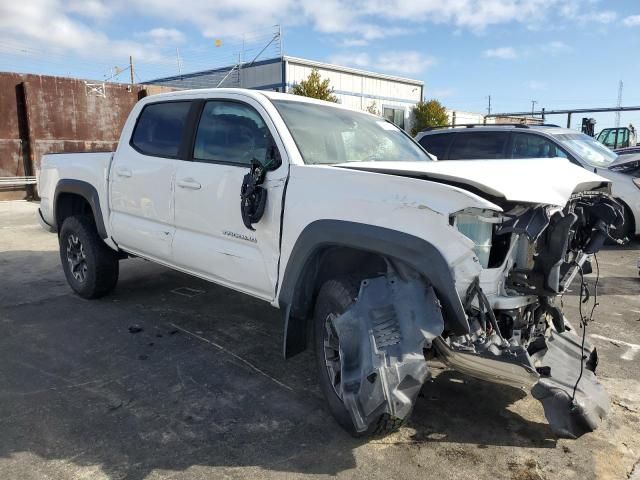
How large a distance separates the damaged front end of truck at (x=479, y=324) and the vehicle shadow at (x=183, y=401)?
357mm

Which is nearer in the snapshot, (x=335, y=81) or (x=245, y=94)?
(x=245, y=94)

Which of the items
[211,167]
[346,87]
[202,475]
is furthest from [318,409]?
[346,87]

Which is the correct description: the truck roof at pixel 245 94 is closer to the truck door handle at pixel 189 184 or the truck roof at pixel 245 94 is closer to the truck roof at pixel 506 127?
the truck door handle at pixel 189 184

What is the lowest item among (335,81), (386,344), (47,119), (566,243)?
(386,344)

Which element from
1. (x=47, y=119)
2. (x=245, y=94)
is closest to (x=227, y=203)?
(x=245, y=94)

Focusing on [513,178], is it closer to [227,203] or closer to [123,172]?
[227,203]

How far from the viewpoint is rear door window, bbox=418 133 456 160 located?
30.7 feet

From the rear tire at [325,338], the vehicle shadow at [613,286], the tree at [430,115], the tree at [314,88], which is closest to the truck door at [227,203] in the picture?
the rear tire at [325,338]

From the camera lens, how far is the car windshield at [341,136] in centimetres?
360

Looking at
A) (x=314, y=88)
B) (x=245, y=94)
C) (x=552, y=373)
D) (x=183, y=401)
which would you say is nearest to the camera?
(x=552, y=373)

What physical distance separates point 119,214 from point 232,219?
1.76 meters

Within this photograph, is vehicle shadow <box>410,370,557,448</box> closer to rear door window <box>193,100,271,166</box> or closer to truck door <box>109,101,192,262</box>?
rear door window <box>193,100,271,166</box>

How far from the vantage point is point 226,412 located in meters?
3.23

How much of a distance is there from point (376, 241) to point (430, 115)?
27.8 m
